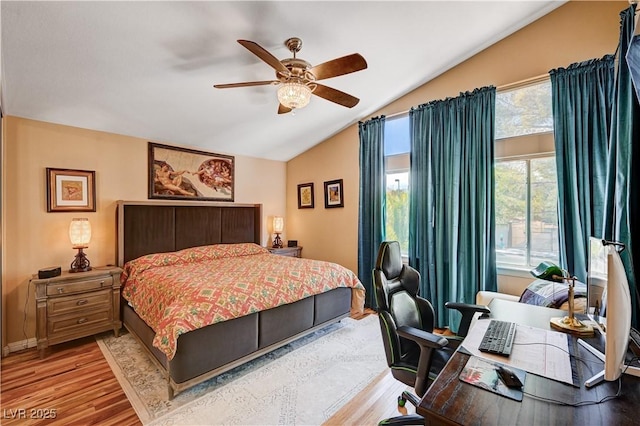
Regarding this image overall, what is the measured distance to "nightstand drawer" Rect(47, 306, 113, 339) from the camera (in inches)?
110

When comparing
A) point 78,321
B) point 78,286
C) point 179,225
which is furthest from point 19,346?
point 179,225

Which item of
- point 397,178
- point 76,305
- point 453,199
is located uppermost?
point 397,178

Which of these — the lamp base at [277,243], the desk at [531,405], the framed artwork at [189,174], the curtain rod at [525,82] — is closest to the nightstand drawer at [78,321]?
the framed artwork at [189,174]

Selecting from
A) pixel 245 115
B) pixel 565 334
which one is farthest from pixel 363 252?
pixel 565 334

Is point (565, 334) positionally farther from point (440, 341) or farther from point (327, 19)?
point (327, 19)

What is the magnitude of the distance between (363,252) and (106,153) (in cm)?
368

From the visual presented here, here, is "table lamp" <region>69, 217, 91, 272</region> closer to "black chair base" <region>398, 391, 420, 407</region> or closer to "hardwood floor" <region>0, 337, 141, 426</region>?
"hardwood floor" <region>0, 337, 141, 426</region>

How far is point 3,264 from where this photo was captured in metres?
2.85

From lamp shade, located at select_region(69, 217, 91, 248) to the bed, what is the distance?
1.19ft

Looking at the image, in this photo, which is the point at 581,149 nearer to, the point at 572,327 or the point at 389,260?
the point at 572,327

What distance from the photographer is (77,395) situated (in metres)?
2.21

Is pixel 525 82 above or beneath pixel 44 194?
above

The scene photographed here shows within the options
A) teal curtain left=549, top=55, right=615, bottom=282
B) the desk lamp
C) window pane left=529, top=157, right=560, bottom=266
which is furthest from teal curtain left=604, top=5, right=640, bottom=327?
window pane left=529, top=157, right=560, bottom=266

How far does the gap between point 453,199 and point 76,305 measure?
429 cm
